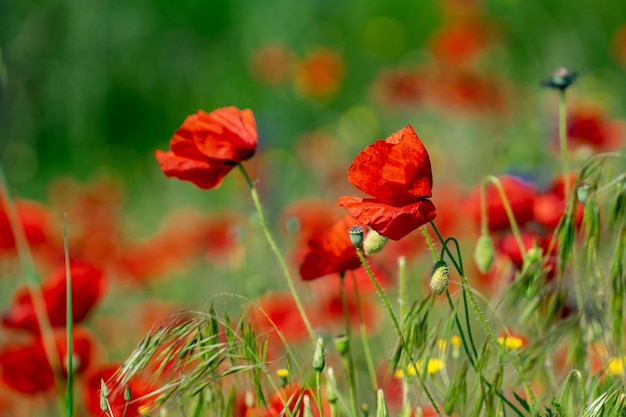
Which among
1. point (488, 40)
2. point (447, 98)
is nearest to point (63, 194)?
point (447, 98)

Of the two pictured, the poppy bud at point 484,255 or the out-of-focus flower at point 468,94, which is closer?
the poppy bud at point 484,255

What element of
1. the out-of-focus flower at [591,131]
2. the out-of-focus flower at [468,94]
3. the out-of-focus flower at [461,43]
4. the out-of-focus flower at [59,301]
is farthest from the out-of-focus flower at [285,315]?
the out-of-focus flower at [461,43]

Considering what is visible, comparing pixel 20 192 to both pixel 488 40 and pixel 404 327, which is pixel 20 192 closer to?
pixel 488 40

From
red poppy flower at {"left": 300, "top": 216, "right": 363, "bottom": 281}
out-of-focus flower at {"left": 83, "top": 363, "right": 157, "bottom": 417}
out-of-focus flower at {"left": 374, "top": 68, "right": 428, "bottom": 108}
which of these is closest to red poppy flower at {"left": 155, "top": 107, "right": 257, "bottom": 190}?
red poppy flower at {"left": 300, "top": 216, "right": 363, "bottom": 281}

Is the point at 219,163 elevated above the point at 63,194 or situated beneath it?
elevated above

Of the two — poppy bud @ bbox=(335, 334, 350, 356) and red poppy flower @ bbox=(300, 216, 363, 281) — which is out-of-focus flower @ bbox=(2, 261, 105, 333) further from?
poppy bud @ bbox=(335, 334, 350, 356)

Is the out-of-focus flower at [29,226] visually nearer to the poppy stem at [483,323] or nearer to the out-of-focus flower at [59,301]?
the out-of-focus flower at [59,301]

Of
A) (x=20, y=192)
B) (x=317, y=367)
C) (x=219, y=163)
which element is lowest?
(x=20, y=192)
